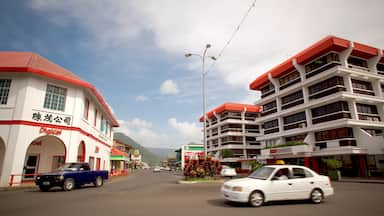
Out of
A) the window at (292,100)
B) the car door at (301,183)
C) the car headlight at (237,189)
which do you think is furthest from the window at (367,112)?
the car headlight at (237,189)

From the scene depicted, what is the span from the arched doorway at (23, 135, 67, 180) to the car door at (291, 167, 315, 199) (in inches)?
766

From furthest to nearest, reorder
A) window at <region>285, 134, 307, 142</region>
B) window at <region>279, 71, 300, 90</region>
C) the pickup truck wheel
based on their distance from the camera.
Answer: window at <region>279, 71, 300, 90</region> < window at <region>285, 134, 307, 142</region> < the pickup truck wheel

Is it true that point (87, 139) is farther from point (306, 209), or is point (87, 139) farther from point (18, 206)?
point (306, 209)

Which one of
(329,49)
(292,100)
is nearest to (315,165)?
(292,100)

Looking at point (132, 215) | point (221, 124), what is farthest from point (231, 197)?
point (221, 124)

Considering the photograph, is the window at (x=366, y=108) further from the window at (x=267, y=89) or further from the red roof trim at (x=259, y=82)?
→ the red roof trim at (x=259, y=82)

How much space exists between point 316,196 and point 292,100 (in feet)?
91.8

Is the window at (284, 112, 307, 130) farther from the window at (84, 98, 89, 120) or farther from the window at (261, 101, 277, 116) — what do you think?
the window at (84, 98, 89, 120)

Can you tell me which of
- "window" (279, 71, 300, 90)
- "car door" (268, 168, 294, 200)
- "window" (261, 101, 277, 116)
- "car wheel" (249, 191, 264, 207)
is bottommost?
"car wheel" (249, 191, 264, 207)

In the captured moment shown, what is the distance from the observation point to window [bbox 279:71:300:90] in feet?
109

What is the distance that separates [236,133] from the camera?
2072 inches

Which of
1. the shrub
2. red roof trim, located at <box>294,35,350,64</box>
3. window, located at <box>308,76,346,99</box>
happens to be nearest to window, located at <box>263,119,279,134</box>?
window, located at <box>308,76,346,99</box>

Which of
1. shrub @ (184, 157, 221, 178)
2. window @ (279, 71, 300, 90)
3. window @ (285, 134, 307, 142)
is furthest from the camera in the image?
window @ (279, 71, 300, 90)

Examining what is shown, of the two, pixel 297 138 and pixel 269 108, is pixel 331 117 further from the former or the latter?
pixel 269 108
